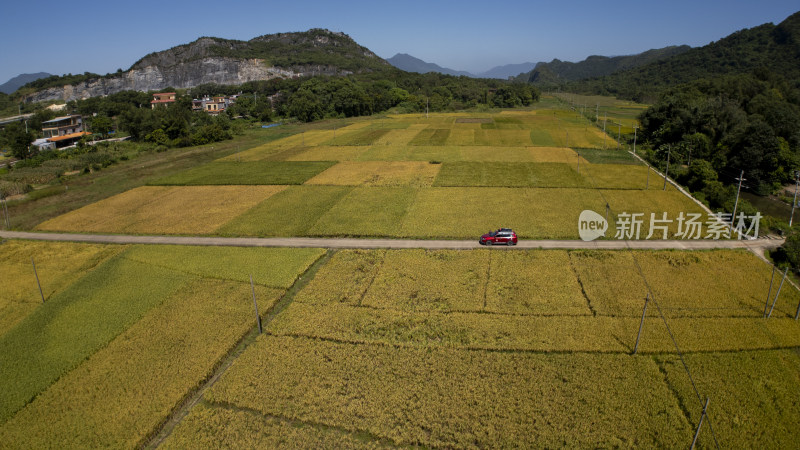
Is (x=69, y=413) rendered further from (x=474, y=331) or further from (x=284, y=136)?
(x=284, y=136)

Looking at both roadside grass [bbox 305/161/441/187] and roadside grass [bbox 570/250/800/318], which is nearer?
roadside grass [bbox 570/250/800/318]

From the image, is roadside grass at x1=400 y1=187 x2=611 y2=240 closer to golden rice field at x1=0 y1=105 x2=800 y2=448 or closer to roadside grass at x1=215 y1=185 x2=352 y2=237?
golden rice field at x1=0 y1=105 x2=800 y2=448

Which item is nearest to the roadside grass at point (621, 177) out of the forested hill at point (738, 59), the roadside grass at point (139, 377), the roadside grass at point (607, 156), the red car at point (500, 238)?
the roadside grass at point (607, 156)

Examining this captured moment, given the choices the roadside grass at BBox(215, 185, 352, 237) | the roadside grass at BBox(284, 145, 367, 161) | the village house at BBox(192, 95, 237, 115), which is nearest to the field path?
the roadside grass at BBox(215, 185, 352, 237)

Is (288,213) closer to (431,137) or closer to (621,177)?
(621,177)

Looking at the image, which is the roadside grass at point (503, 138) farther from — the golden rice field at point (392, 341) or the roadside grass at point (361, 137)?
the golden rice field at point (392, 341)

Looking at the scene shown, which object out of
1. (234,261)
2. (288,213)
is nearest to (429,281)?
(234,261)
